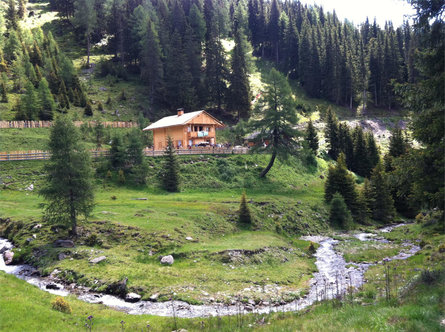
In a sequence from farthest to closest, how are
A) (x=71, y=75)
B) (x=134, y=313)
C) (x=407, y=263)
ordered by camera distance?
(x=71, y=75) < (x=407, y=263) < (x=134, y=313)

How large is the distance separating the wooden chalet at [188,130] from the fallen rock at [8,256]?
38.3 meters

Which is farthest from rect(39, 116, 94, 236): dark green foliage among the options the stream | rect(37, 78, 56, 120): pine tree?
rect(37, 78, 56, 120): pine tree

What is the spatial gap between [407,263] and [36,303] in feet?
78.0

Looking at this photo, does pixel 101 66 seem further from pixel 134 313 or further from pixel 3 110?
pixel 134 313

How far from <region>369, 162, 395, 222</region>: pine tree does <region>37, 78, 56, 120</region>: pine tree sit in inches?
2513

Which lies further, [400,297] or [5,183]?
[5,183]

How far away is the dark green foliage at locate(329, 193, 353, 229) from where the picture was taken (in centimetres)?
4103

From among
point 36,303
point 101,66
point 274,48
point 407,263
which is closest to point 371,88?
point 274,48

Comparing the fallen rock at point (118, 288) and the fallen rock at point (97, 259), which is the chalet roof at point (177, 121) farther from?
the fallen rock at point (118, 288)

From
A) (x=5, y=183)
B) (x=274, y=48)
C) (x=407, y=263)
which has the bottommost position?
(x=407, y=263)

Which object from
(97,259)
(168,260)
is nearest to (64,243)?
(97,259)

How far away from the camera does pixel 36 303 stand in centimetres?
1484

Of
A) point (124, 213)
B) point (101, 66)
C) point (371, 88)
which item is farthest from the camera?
point (371, 88)

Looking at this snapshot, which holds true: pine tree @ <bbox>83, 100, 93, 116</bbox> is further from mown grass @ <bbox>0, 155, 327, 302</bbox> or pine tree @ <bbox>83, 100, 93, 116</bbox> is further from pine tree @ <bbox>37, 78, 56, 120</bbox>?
mown grass @ <bbox>0, 155, 327, 302</bbox>
